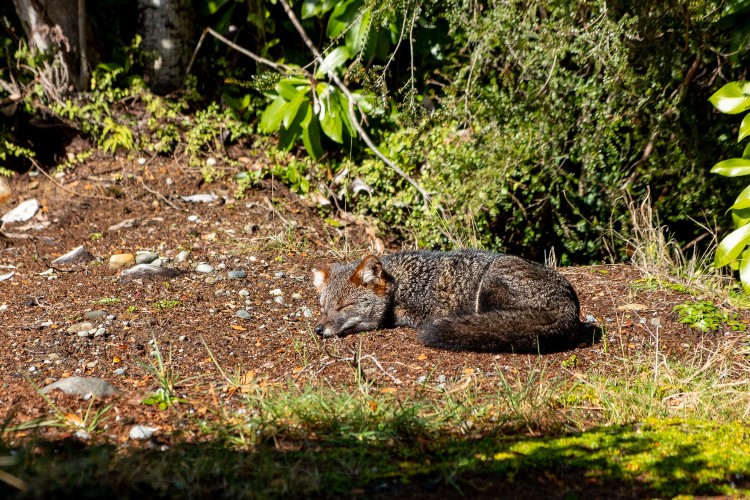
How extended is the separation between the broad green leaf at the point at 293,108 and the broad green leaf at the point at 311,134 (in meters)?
0.14

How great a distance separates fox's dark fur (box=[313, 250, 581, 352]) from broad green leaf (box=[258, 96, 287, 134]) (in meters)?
2.65

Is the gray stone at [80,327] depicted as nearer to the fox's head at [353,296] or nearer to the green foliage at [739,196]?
the fox's head at [353,296]

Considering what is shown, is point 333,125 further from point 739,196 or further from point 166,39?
point 739,196

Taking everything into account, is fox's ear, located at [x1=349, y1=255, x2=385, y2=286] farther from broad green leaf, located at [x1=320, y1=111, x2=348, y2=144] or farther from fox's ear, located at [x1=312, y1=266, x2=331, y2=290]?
broad green leaf, located at [x1=320, y1=111, x2=348, y2=144]

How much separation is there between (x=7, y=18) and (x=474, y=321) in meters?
7.85

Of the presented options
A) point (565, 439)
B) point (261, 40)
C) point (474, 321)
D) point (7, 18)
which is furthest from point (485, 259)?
point (7, 18)

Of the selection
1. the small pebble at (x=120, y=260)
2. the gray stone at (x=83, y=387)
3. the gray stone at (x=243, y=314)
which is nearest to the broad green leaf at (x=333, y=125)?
the small pebble at (x=120, y=260)

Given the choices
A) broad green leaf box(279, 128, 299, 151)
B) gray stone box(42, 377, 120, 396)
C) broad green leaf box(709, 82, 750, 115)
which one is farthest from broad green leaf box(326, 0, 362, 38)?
gray stone box(42, 377, 120, 396)

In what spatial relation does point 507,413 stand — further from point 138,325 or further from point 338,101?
point 338,101

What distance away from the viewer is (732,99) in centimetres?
580

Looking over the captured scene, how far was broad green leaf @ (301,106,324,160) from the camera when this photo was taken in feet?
29.5

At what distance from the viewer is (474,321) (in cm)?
593

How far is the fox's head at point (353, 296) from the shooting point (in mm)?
6465

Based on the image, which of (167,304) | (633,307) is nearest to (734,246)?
(633,307)
